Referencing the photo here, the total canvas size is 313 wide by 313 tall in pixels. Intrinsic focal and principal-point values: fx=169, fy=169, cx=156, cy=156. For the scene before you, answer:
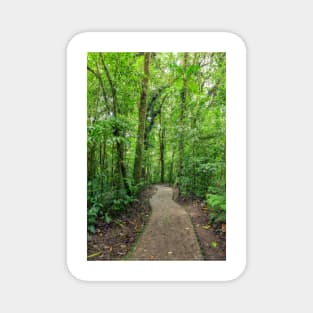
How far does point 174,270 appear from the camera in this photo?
5.83 feet

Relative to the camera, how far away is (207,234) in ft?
7.97

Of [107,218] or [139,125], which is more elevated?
[139,125]

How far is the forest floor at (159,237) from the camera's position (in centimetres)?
200

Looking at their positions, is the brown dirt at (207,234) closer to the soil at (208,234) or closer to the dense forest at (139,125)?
the soil at (208,234)

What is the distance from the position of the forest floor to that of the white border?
0.18m

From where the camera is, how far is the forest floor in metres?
2.00
